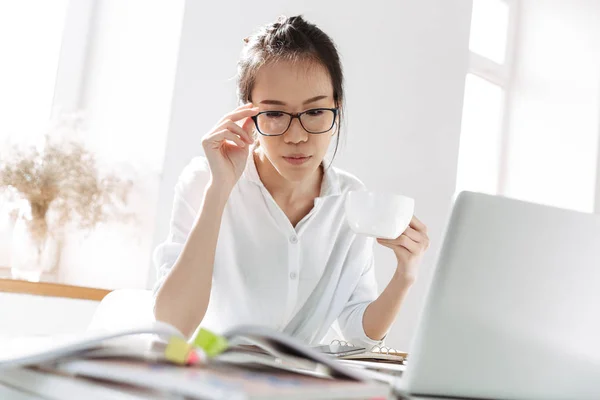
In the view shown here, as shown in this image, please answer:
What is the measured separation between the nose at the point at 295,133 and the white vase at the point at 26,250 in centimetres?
108

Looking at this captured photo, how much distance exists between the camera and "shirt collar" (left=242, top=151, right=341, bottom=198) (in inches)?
66.0

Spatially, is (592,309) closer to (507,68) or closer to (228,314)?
(228,314)

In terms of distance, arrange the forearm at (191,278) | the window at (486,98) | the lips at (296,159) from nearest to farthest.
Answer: the forearm at (191,278) < the lips at (296,159) < the window at (486,98)

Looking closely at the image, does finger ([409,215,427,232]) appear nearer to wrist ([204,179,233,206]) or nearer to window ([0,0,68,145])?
wrist ([204,179,233,206])

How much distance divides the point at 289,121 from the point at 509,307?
0.81m

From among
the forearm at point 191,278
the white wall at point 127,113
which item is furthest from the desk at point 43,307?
the forearm at point 191,278

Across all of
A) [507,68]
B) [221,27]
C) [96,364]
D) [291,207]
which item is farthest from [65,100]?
[507,68]

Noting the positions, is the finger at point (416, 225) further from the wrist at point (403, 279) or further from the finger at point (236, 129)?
the finger at point (236, 129)

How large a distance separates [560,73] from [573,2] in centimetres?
46

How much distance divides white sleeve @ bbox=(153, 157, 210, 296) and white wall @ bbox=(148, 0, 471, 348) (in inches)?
28.9

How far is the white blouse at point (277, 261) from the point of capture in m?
1.60

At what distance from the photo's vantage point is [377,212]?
114 cm

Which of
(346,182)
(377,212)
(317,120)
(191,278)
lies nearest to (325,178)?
(346,182)

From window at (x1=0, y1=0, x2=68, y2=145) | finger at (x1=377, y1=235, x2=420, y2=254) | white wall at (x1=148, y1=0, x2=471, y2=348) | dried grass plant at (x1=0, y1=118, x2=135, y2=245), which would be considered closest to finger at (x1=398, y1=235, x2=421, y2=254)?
finger at (x1=377, y1=235, x2=420, y2=254)
